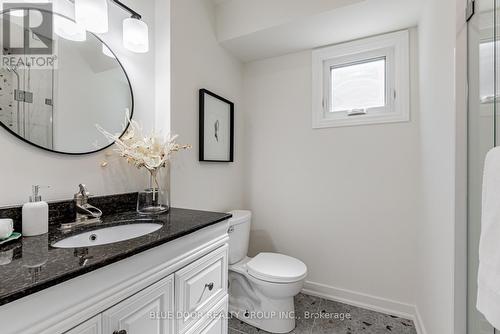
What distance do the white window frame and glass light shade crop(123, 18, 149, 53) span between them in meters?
1.36

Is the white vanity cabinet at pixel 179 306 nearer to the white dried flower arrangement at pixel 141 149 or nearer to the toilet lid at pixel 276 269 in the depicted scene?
the toilet lid at pixel 276 269

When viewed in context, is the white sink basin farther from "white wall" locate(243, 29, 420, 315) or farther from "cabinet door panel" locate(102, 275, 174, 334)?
"white wall" locate(243, 29, 420, 315)

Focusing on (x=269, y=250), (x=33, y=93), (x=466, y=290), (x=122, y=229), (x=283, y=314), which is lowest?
(x=283, y=314)

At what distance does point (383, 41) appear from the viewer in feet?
5.91

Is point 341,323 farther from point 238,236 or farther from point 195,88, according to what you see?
point 195,88

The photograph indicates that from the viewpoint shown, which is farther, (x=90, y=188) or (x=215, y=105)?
(x=215, y=105)

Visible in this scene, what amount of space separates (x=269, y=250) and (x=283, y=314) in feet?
2.18

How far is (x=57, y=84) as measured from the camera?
3.54ft

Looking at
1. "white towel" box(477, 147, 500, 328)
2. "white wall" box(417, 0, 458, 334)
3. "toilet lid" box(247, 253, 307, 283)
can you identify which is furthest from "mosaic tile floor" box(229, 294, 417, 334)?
"white towel" box(477, 147, 500, 328)

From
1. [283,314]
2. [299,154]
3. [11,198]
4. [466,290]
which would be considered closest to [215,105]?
[299,154]

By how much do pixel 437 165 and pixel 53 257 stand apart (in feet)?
5.42

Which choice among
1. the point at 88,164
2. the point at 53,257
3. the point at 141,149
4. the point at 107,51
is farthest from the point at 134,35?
the point at 53,257

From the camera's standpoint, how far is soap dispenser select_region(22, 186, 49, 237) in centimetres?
87

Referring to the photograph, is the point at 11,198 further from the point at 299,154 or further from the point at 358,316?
the point at 358,316
